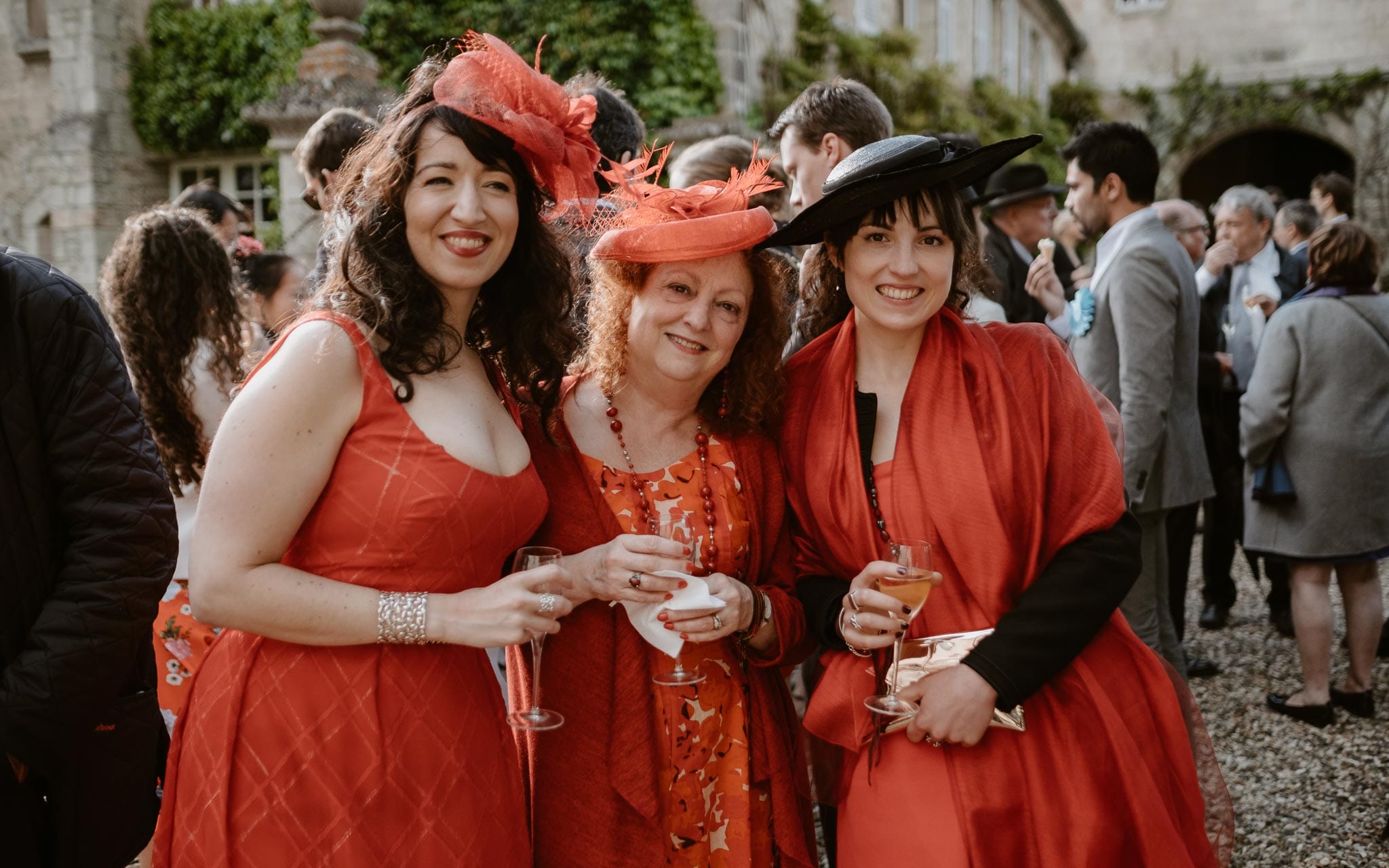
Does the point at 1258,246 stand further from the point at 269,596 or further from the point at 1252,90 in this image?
the point at 1252,90

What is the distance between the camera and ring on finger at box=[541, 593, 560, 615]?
1887 mm

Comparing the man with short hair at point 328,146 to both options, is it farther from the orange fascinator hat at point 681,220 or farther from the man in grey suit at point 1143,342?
the man in grey suit at point 1143,342

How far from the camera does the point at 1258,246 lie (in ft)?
24.5

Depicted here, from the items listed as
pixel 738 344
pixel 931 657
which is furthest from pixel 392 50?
pixel 931 657

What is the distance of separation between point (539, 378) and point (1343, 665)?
17.6 feet

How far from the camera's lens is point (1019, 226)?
632 cm

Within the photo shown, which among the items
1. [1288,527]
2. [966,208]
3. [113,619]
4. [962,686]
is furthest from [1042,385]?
[1288,527]

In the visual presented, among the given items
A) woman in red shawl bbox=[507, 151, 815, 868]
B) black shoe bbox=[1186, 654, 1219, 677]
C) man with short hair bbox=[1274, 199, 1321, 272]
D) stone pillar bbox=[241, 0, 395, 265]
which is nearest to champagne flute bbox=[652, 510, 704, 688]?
woman in red shawl bbox=[507, 151, 815, 868]

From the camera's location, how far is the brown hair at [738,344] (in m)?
2.44

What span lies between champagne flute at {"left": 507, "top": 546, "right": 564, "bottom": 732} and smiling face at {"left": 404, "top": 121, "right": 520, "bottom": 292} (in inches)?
21.6

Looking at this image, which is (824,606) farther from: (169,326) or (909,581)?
(169,326)

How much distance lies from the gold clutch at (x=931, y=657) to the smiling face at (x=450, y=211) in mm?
1135

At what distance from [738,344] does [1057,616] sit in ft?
2.99

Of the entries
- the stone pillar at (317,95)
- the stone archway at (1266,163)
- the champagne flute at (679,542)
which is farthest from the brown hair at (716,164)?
the stone archway at (1266,163)
